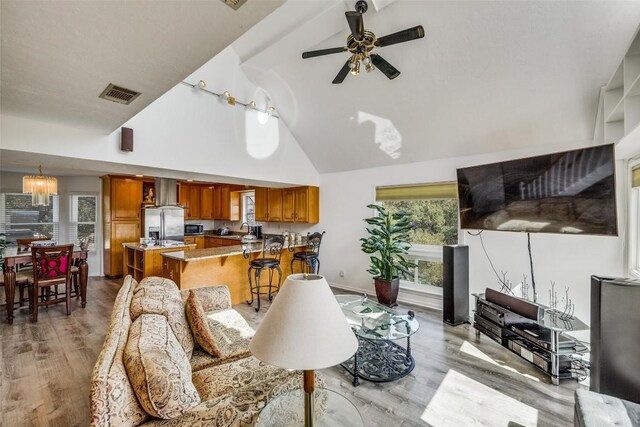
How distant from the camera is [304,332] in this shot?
92cm

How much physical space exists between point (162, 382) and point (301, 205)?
15.5ft

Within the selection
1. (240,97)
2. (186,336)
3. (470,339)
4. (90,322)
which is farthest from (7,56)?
(470,339)

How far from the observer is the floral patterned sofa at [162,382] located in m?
1.06

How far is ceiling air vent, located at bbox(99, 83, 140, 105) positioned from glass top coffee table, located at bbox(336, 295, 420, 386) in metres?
2.60

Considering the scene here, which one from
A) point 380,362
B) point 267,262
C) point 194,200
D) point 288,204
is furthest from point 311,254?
point 194,200

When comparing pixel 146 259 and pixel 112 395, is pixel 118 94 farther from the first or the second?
pixel 146 259

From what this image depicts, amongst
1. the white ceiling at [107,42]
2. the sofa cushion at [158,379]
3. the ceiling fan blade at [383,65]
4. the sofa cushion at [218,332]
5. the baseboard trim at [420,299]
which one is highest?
the ceiling fan blade at [383,65]

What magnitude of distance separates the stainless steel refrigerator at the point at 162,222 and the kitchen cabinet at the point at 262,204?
1616 mm

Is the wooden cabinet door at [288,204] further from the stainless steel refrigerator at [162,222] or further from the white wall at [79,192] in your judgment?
the white wall at [79,192]

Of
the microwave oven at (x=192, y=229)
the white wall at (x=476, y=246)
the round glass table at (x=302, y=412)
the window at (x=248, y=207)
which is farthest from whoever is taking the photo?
the window at (x=248, y=207)

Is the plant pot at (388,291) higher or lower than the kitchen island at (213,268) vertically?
lower

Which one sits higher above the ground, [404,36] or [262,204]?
[404,36]

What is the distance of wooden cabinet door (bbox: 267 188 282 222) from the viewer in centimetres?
617

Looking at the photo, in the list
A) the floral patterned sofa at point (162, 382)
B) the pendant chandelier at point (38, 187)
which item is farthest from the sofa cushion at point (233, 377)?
the pendant chandelier at point (38, 187)
